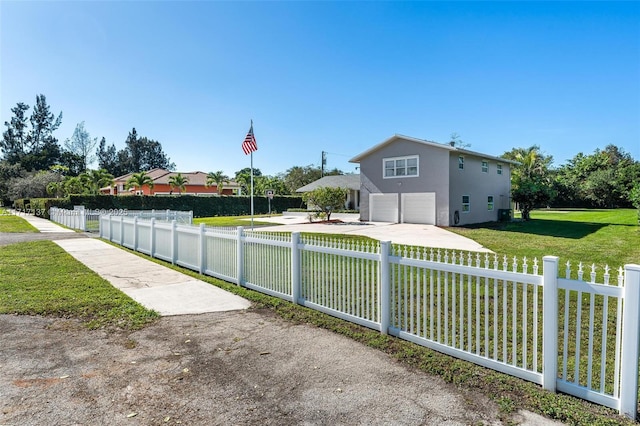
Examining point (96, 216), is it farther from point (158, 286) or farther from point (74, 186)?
point (74, 186)

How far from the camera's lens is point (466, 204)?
23.8m

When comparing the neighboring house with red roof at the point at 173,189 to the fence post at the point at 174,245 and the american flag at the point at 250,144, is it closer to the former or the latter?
the american flag at the point at 250,144

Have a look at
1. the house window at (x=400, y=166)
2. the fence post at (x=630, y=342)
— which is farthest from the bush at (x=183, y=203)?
the fence post at (x=630, y=342)

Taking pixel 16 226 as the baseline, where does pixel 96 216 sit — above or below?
above

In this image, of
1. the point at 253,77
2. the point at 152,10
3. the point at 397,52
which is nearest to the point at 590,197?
the point at 397,52

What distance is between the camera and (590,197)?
43.8 metres

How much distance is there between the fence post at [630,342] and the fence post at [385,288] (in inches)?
90.0

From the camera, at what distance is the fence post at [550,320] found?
10.5ft

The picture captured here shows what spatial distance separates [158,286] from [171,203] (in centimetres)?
2846

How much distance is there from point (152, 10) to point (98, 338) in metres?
12.5

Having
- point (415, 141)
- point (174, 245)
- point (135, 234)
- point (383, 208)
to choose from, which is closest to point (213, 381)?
point (174, 245)

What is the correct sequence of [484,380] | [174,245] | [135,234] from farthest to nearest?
[135,234] → [174,245] → [484,380]

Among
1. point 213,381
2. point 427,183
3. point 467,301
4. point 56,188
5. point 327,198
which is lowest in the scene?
point 213,381

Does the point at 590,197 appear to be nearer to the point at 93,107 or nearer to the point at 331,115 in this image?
the point at 331,115
